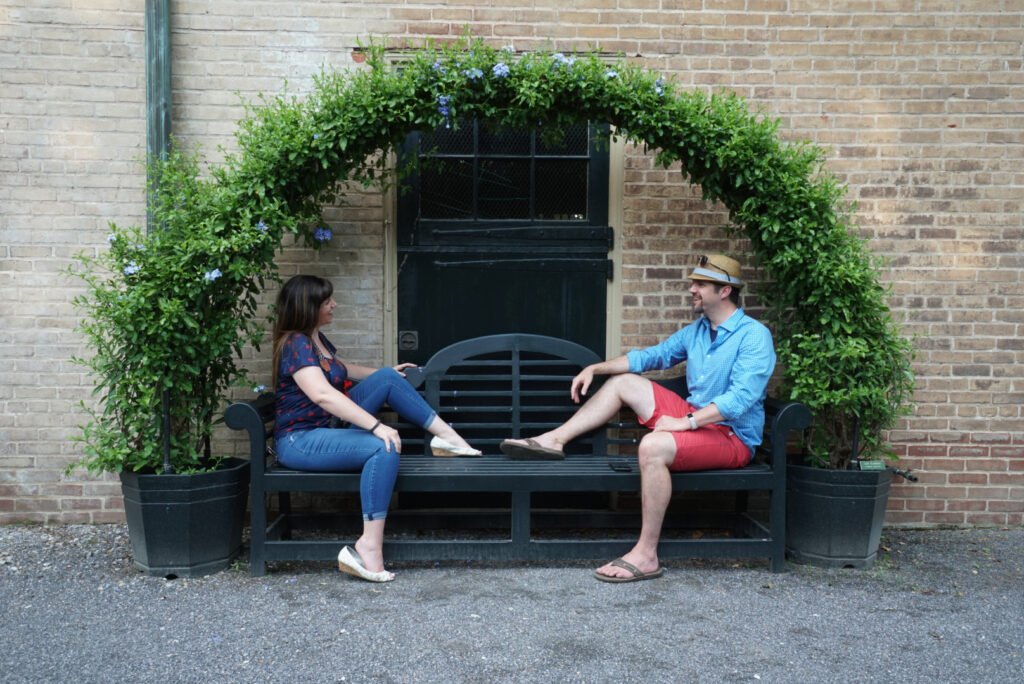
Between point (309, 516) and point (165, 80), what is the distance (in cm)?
255

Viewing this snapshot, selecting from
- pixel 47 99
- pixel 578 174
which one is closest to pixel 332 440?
pixel 578 174

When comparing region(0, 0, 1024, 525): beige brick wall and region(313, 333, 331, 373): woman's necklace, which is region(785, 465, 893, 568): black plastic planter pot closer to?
region(0, 0, 1024, 525): beige brick wall

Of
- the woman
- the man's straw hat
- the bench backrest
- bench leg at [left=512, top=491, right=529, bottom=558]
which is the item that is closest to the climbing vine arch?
the man's straw hat

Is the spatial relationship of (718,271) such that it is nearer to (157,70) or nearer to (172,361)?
(172,361)

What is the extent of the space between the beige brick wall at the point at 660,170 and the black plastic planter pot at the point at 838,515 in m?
0.93

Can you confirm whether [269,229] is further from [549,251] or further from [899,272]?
[899,272]

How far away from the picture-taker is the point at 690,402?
4543 millimetres

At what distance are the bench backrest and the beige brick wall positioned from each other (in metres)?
0.51

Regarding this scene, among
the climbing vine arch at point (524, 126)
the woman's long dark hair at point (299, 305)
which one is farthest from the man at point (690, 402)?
the woman's long dark hair at point (299, 305)

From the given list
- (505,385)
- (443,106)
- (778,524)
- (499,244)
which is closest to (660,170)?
(499,244)

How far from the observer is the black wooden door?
5.11m

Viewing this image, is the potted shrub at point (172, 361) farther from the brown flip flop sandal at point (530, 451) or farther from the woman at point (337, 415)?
the brown flip flop sandal at point (530, 451)

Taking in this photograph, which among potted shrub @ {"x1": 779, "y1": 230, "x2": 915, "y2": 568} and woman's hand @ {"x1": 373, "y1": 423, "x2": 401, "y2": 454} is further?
potted shrub @ {"x1": 779, "y1": 230, "x2": 915, "y2": 568}

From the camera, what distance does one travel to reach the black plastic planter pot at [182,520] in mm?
4168
